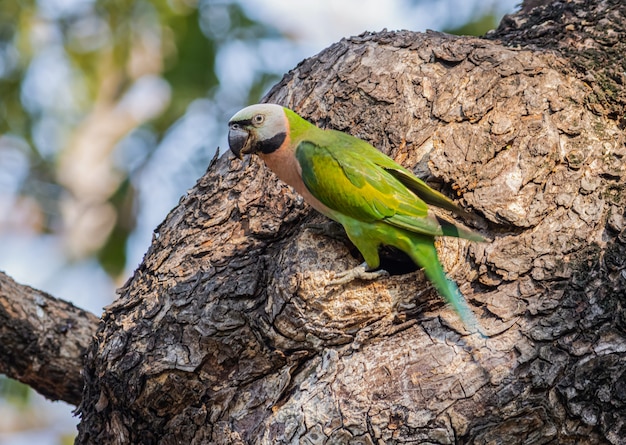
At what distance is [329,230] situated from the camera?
3.51 meters

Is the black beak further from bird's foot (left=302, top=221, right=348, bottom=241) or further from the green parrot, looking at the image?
bird's foot (left=302, top=221, right=348, bottom=241)

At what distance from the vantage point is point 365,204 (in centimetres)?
339

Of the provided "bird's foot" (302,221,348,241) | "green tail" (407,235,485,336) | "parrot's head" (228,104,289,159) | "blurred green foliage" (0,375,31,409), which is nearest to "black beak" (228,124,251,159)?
"parrot's head" (228,104,289,159)

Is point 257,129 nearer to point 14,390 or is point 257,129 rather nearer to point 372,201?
point 372,201

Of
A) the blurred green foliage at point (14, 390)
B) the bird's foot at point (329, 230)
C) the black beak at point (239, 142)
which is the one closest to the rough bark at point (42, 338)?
the black beak at point (239, 142)

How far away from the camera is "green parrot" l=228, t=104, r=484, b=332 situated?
3293mm

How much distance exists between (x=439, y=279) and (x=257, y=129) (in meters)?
1.28

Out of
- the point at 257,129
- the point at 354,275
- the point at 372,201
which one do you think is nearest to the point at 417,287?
the point at 354,275

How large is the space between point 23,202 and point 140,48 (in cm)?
296

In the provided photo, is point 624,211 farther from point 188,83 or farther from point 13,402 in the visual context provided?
point 13,402

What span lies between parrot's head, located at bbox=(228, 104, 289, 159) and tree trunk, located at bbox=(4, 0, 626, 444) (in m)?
0.26

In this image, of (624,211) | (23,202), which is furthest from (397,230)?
(23,202)

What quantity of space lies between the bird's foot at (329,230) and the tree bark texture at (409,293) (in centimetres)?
4

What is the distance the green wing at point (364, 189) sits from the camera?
3.39 m
